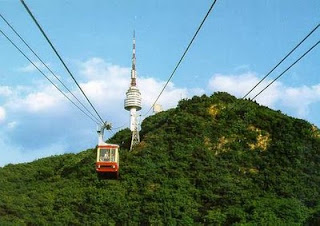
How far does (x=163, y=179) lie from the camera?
43.6m

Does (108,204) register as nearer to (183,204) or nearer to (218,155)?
(183,204)

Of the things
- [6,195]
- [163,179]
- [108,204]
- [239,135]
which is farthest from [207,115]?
[6,195]

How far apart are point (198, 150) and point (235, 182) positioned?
4.74m

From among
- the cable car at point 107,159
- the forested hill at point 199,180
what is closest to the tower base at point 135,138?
the forested hill at point 199,180

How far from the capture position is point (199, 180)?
43.3 metres

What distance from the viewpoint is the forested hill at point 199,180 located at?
1543 inches

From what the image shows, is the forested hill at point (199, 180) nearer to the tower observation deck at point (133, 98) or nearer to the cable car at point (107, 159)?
the tower observation deck at point (133, 98)


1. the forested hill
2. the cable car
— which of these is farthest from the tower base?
the cable car

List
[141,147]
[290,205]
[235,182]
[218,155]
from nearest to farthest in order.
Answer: [290,205], [235,182], [218,155], [141,147]

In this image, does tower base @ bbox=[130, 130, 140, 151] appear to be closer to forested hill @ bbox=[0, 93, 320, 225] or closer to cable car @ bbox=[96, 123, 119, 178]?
forested hill @ bbox=[0, 93, 320, 225]

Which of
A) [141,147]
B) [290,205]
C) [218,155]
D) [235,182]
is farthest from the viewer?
[141,147]

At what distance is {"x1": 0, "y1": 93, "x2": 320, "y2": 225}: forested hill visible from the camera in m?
39.2

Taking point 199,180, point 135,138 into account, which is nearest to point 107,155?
point 199,180

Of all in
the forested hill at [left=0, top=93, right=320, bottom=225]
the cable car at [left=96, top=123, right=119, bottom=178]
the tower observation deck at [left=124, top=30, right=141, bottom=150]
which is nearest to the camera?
the cable car at [left=96, top=123, right=119, bottom=178]
